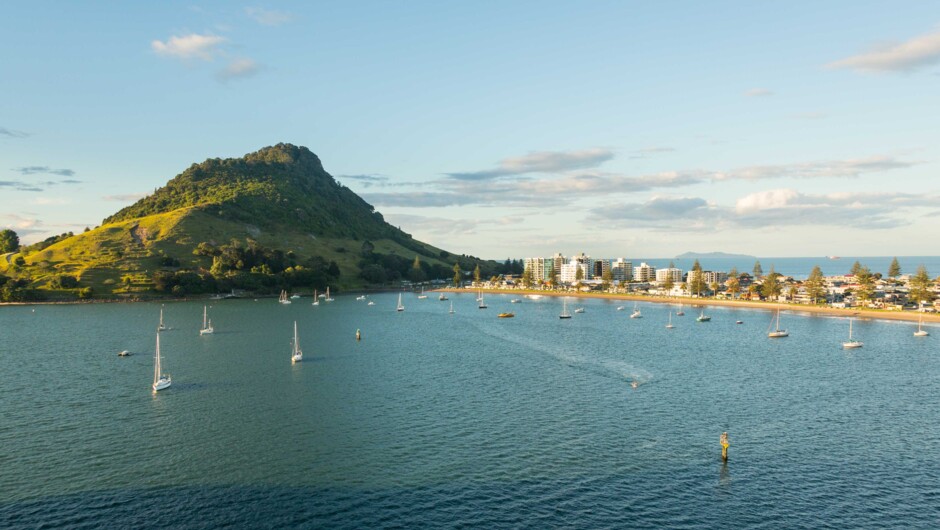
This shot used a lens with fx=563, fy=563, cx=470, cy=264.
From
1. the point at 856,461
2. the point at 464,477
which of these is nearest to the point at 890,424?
the point at 856,461

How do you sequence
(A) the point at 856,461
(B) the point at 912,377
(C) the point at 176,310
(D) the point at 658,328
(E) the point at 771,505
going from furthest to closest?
(C) the point at 176,310 → (D) the point at 658,328 → (B) the point at 912,377 → (A) the point at 856,461 → (E) the point at 771,505

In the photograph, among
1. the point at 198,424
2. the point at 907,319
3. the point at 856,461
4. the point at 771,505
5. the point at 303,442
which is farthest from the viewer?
the point at 907,319

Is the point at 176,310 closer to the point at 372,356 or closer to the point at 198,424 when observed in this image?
the point at 372,356

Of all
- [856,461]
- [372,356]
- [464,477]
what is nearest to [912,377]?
[856,461]

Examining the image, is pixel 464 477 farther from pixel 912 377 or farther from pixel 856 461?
pixel 912 377

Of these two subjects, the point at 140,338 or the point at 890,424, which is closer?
the point at 890,424

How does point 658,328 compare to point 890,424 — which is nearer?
point 890,424
